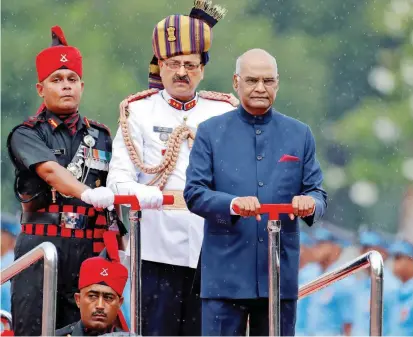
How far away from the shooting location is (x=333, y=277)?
7.41m

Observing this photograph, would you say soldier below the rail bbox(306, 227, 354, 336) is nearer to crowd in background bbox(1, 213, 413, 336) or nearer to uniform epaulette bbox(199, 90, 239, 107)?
crowd in background bbox(1, 213, 413, 336)

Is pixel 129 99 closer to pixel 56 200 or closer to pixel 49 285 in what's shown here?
pixel 56 200

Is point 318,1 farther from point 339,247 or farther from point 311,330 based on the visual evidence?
point 311,330

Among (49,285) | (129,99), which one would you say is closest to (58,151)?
(129,99)

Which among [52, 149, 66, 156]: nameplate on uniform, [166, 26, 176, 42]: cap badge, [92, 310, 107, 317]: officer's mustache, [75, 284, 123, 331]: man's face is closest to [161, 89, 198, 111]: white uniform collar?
[166, 26, 176, 42]: cap badge

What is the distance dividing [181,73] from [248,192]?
1.01 m

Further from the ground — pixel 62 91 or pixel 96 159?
pixel 62 91

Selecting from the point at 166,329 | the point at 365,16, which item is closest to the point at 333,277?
the point at 166,329

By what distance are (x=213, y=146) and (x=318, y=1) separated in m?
12.9

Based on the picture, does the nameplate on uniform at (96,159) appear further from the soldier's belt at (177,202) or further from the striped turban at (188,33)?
the striped turban at (188,33)

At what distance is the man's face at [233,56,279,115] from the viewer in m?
6.86

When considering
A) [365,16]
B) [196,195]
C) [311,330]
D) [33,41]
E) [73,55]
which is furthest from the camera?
[365,16]

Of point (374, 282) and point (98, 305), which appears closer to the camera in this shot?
point (374, 282)

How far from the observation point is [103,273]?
24.3 ft
